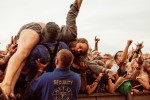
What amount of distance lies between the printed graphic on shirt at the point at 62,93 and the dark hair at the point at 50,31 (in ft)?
2.35

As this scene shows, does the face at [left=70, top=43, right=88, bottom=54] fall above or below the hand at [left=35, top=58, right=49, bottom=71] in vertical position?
above

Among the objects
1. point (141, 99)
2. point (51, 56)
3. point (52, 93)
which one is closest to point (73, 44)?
point (51, 56)

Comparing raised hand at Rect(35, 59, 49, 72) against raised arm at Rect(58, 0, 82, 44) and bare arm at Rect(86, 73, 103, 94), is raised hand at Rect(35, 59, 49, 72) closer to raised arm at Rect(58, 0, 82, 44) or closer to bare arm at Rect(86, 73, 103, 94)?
raised arm at Rect(58, 0, 82, 44)

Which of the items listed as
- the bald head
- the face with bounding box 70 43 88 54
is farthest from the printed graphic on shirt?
the face with bounding box 70 43 88 54

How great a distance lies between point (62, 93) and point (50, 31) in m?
0.82

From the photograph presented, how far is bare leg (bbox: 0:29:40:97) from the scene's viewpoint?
156 inches

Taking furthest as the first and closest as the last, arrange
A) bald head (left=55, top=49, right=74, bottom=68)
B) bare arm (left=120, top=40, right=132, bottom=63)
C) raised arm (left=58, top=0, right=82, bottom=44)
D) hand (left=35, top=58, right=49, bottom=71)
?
bare arm (left=120, top=40, right=132, bottom=63), raised arm (left=58, top=0, right=82, bottom=44), hand (left=35, top=58, right=49, bottom=71), bald head (left=55, top=49, right=74, bottom=68)

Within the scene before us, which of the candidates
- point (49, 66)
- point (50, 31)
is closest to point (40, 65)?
point (49, 66)

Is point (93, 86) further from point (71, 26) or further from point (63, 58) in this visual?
point (63, 58)

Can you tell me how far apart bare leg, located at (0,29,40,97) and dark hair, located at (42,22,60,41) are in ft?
0.42

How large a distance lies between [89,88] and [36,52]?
47.2 inches

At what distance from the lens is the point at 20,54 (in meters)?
4.16

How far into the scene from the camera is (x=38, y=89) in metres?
4.01

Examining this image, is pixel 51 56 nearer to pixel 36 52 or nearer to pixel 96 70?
pixel 36 52
